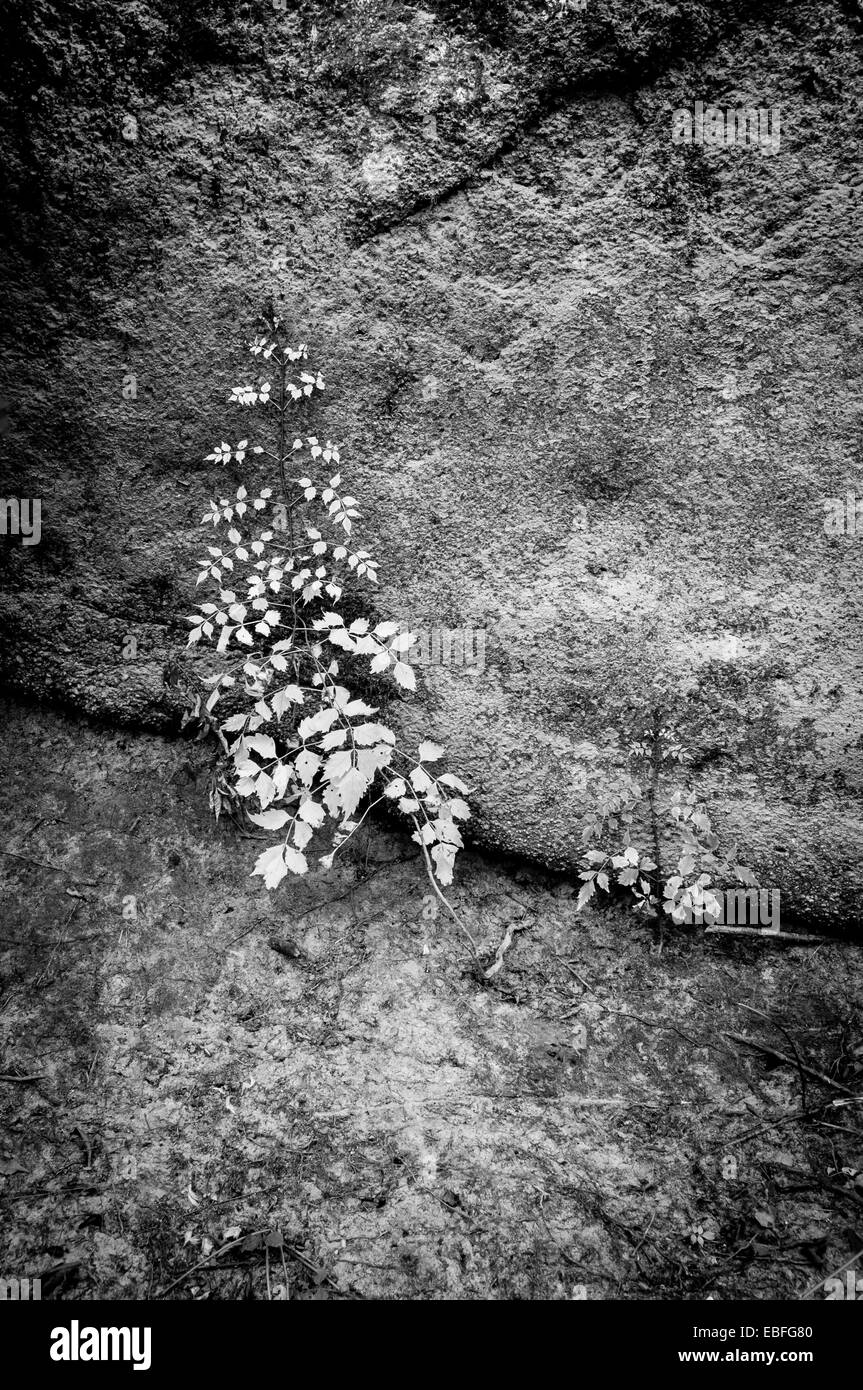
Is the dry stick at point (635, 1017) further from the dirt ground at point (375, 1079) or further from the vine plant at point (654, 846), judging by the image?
the vine plant at point (654, 846)

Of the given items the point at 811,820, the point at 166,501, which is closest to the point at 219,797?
the point at 166,501

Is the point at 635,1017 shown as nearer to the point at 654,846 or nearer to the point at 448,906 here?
the point at 654,846

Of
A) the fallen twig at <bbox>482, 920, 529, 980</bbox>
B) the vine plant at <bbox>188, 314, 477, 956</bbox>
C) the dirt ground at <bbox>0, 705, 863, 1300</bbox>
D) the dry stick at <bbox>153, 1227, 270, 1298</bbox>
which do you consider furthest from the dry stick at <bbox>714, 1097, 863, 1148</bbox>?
the dry stick at <bbox>153, 1227, 270, 1298</bbox>

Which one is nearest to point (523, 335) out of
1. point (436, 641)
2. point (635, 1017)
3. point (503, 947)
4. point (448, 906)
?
point (436, 641)

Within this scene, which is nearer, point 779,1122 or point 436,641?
point 779,1122

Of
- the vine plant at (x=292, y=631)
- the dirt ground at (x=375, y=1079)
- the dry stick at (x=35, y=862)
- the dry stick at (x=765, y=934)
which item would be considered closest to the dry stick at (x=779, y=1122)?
the dirt ground at (x=375, y=1079)

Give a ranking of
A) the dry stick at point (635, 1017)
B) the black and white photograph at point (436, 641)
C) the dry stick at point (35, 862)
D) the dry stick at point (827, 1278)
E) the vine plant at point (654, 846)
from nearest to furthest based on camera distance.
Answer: the dry stick at point (827, 1278) → the black and white photograph at point (436, 641) → the dry stick at point (635, 1017) → the vine plant at point (654, 846) → the dry stick at point (35, 862)

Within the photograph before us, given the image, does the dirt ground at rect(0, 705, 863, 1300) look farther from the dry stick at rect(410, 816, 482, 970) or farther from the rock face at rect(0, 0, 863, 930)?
the rock face at rect(0, 0, 863, 930)

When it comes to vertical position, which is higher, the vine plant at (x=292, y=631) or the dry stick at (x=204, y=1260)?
the vine plant at (x=292, y=631)
